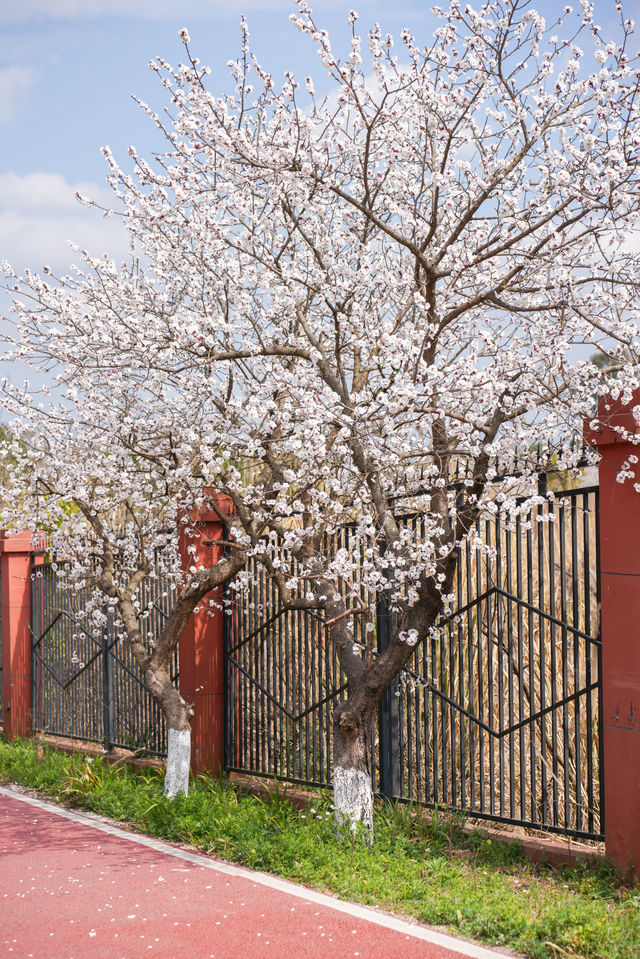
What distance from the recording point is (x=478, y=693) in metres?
7.11

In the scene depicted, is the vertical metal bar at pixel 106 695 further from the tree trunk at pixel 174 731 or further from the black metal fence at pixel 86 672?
the tree trunk at pixel 174 731

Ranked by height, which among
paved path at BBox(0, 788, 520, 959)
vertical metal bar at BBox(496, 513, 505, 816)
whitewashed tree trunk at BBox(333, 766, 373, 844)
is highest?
vertical metal bar at BBox(496, 513, 505, 816)

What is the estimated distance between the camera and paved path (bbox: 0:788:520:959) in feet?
16.1

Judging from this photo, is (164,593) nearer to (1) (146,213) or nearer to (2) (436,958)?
(1) (146,213)

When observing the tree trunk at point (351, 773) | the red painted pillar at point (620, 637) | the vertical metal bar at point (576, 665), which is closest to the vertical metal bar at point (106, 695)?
the tree trunk at point (351, 773)

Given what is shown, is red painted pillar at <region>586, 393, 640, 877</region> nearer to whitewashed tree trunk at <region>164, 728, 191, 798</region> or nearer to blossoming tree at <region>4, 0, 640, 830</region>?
blossoming tree at <region>4, 0, 640, 830</region>

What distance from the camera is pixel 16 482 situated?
950 centimetres

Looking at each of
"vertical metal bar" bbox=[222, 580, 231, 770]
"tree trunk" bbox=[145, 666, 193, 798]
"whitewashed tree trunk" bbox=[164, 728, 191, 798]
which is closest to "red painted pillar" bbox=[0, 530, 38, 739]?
"vertical metal bar" bbox=[222, 580, 231, 770]

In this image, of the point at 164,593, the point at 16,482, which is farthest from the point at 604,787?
the point at 16,482

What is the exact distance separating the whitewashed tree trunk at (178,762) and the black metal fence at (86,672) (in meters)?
1.44

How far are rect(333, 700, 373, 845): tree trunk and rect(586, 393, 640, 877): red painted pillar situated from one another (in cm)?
171

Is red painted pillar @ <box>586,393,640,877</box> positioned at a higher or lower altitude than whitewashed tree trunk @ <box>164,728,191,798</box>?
higher

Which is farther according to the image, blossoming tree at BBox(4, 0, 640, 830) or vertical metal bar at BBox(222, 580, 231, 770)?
vertical metal bar at BBox(222, 580, 231, 770)

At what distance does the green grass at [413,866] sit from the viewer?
16.1 feet
